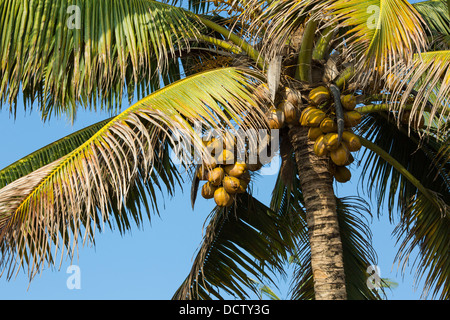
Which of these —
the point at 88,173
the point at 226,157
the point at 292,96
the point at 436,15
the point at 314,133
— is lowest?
the point at 88,173

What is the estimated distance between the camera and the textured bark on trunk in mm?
4492

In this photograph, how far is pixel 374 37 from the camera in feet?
12.3

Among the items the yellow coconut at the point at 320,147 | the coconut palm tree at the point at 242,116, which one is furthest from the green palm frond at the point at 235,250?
the yellow coconut at the point at 320,147

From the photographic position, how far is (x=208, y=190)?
14.9 ft

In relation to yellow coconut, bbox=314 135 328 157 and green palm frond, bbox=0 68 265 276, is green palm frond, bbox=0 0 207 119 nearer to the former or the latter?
green palm frond, bbox=0 68 265 276

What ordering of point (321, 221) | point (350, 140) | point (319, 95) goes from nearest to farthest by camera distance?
point (350, 140) → point (319, 95) → point (321, 221)

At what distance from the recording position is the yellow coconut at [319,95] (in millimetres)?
4547

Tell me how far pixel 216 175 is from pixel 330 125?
2.98 feet

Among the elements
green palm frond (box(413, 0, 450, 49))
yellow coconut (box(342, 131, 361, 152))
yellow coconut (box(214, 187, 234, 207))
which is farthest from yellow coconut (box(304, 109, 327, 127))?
green palm frond (box(413, 0, 450, 49))

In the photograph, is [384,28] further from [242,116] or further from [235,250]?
[235,250]

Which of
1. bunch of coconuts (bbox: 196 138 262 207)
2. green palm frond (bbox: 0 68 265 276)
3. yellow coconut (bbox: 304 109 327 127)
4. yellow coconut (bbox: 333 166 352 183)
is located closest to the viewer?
green palm frond (bbox: 0 68 265 276)

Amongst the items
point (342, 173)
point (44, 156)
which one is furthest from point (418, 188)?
point (44, 156)

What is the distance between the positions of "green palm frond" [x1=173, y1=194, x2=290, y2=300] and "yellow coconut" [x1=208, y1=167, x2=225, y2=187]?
62.1 inches

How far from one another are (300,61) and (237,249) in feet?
7.58
